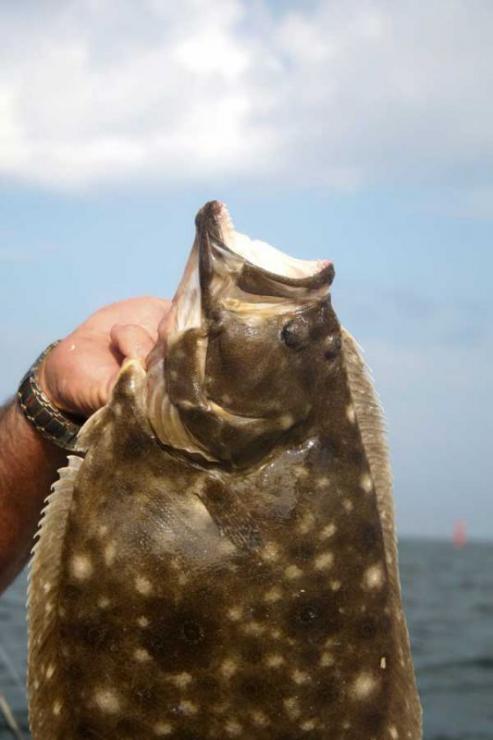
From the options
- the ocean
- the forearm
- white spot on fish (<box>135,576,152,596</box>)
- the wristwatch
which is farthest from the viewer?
the ocean

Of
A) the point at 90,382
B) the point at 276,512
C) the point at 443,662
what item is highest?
the point at 90,382

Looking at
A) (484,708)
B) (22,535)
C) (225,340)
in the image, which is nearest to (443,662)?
(484,708)

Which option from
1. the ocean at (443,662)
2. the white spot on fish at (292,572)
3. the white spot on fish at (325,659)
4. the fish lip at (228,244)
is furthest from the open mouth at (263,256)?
the ocean at (443,662)

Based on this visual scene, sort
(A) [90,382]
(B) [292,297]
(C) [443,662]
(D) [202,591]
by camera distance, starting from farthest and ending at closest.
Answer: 1. (C) [443,662]
2. (A) [90,382]
3. (B) [292,297]
4. (D) [202,591]

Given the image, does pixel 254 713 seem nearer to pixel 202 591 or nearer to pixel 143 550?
pixel 202 591

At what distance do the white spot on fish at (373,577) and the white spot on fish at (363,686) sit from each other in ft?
0.89

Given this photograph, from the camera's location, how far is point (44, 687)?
3.13 m

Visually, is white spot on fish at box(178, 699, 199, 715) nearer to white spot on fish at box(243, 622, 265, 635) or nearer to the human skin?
white spot on fish at box(243, 622, 265, 635)

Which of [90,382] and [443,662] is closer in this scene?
[90,382]

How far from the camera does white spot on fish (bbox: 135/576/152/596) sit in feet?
9.82

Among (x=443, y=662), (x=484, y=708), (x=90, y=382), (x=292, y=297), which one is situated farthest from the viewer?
(x=443, y=662)

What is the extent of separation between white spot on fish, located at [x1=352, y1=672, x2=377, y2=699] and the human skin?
125 cm

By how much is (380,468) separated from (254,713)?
892 mm

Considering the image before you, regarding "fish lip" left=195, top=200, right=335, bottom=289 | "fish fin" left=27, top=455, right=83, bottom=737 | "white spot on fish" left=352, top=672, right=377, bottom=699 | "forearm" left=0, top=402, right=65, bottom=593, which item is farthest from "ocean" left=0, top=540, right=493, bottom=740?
"fish lip" left=195, top=200, right=335, bottom=289
